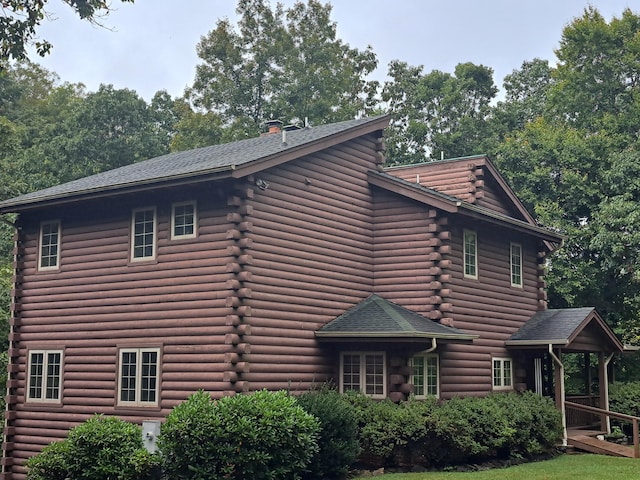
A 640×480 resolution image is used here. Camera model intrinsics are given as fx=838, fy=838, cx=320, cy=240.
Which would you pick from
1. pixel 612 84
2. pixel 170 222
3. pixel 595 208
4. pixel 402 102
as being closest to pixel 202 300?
pixel 170 222

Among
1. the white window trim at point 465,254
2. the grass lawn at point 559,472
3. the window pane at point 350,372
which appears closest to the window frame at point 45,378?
the window pane at point 350,372

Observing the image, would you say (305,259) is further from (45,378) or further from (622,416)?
(622,416)

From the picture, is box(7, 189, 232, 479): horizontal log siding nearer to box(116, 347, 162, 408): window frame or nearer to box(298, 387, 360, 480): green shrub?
box(116, 347, 162, 408): window frame

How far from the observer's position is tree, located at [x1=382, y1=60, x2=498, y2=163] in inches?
1751

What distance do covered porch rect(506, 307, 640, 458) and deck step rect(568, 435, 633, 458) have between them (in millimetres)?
82

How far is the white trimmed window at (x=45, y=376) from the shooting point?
2088cm

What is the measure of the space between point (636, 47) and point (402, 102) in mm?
13909

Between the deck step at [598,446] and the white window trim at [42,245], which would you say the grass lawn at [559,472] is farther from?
the white window trim at [42,245]

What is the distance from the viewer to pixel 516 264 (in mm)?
25719

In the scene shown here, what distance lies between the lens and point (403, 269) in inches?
875

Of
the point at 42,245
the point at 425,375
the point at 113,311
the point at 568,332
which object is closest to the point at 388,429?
the point at 425,375

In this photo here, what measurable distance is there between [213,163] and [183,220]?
1.48 m

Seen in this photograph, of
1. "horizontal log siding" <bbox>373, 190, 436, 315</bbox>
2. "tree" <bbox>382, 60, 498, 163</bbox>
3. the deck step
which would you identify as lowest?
the deck step

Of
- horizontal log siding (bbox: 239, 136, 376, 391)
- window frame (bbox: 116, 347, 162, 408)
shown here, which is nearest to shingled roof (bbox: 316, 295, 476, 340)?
horizontal log siding (bbox: 239, 136, 376, 391)
